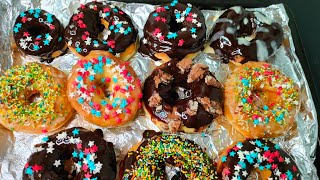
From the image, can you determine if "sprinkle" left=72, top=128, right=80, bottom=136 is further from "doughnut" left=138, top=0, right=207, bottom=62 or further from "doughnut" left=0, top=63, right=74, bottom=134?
"doughnut" left=138, top=0, right=207, bottom=62

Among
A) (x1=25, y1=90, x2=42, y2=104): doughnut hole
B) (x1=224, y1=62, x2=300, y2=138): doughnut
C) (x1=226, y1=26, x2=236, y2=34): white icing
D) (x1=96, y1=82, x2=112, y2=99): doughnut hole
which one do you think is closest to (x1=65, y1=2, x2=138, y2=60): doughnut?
(x1=96, y1=82, x2=112, y2=99): doughnut hole

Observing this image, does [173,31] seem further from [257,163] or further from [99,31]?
[257,163]

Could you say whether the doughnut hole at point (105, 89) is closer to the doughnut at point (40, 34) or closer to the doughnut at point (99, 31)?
the doughnut at point (99, 31)

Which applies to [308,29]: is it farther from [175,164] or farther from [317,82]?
[175,164]

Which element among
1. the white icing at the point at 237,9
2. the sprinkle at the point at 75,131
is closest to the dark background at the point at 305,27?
the white icing at the point at 237,9

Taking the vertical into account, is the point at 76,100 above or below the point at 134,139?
above

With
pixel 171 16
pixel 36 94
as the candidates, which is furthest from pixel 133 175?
pixel 171 16
